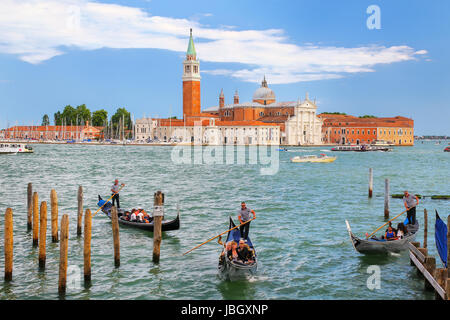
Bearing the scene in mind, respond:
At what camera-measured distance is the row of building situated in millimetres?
98125

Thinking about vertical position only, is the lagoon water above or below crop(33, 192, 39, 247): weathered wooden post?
below

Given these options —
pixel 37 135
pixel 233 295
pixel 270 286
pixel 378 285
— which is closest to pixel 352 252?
pixel 378 285

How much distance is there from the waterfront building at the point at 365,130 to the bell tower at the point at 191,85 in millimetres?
26846

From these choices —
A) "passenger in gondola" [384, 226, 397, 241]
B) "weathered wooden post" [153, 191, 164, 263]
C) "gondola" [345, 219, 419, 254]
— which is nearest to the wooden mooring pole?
"weathered wooden post" [153, 191, 164, 263]

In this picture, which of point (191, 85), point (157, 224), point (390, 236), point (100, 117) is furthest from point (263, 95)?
point (157, 224)

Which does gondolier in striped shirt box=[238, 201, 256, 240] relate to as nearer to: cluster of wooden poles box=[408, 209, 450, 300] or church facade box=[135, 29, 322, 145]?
cluster of wooden poles box=[408, 209, 450, 300]

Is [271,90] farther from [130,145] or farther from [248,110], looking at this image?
[130,145]

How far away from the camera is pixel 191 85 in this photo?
101188mm

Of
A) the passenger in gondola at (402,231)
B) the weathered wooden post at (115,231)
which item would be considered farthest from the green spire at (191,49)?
the weathered wooden post at (115,231)

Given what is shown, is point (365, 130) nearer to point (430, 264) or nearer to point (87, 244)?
point (430, 264)

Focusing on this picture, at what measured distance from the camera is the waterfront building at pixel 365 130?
339ft

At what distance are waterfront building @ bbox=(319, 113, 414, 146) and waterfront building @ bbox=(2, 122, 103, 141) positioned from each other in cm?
4813

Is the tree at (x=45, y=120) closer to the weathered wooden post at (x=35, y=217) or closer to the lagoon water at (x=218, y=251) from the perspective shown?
the lagoon water at (x=218, y=251)

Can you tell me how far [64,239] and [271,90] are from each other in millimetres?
103814
